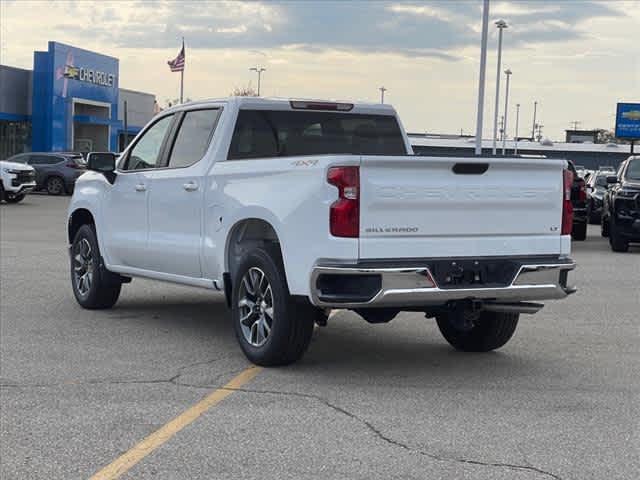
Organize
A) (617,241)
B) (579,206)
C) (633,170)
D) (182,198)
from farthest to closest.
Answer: (579,206) → (633,170) → (617,241) → (182,198)

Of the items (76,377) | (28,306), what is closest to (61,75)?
(28,306)

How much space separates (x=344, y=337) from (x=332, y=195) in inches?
100

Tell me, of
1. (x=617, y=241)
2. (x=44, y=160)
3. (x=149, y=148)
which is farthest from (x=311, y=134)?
(x=44, y=160)

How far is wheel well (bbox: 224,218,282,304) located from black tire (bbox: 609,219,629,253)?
12601 millimetres

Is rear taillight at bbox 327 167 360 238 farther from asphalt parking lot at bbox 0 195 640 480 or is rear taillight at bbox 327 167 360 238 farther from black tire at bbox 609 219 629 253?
black tire at bbox 609 219 629 253

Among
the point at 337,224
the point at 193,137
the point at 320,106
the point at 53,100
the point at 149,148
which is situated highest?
the point at 53,100

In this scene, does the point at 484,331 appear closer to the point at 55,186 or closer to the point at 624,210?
the point at 624,210

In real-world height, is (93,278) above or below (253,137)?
below

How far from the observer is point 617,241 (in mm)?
19250

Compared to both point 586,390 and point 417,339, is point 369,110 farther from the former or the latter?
point 586,390

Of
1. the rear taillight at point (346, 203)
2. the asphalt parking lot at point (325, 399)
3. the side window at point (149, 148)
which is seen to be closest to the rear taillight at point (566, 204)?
the asphalt parking lot at point (325, 399)

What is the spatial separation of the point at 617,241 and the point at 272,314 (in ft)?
43.6

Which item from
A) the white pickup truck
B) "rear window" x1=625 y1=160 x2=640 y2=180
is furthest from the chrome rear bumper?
"rear window" x1=625 y1=160 x2=640 y2=180

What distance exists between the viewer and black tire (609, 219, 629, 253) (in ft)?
62.8
